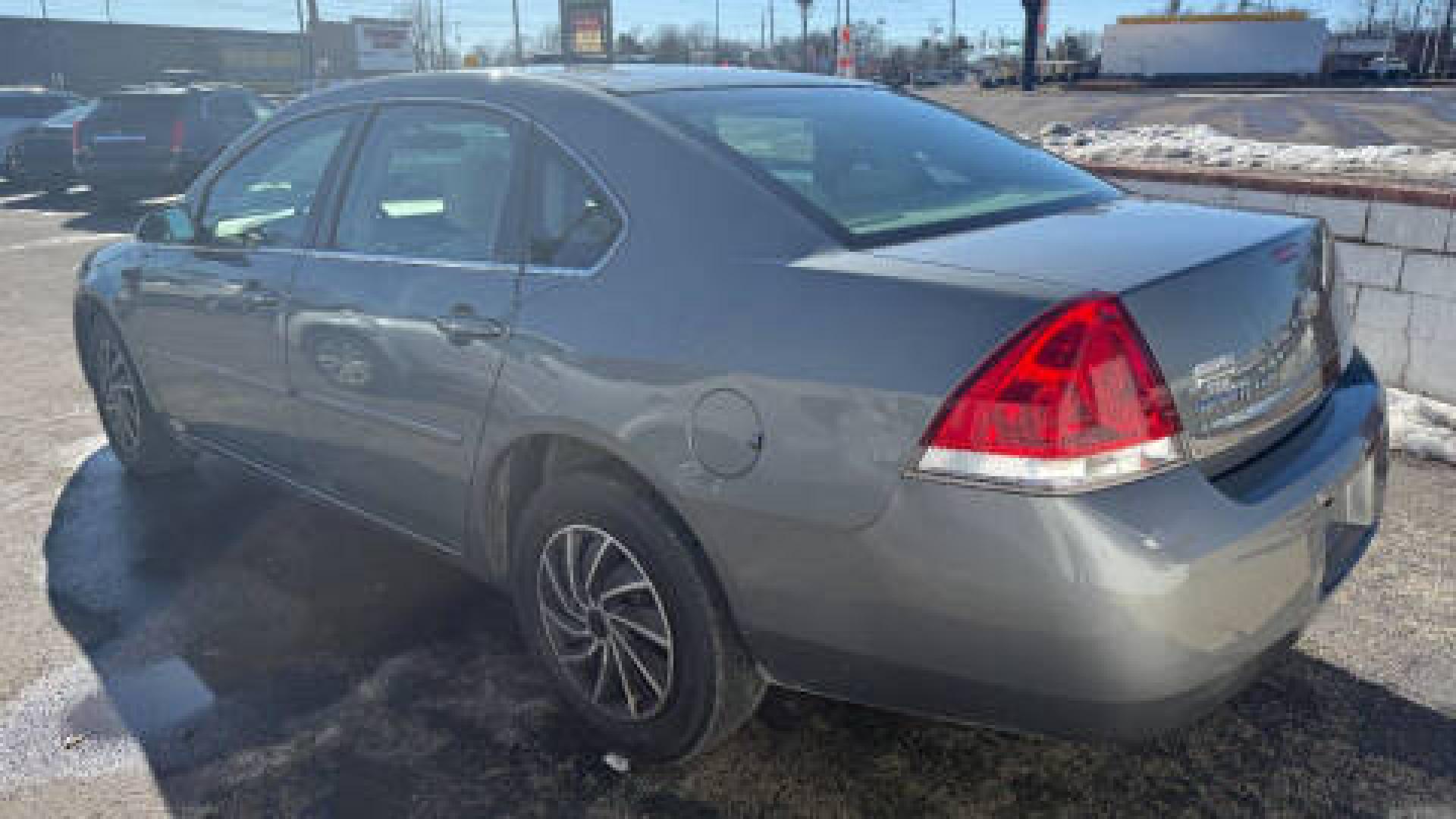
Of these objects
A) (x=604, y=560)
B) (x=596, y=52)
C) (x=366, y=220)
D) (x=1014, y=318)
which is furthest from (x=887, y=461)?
(x=596, y=52)

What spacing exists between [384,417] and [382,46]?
6673 cm

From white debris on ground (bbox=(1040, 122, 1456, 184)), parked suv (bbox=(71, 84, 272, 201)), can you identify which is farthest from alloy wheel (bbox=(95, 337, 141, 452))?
parked suv (bbox=(71, 84, 272, 201))

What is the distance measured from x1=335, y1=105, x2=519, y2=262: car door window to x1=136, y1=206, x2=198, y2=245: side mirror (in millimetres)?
1034

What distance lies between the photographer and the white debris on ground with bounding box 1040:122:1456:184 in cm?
815

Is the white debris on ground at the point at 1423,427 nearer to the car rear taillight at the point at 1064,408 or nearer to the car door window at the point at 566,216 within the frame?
the car rear taillight at the point at 1064,408

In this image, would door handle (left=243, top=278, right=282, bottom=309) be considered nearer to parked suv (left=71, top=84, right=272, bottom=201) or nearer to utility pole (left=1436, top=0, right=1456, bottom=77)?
parked suv (left=71, top=84, right=272, bottom=201)

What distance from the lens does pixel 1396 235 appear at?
16.9 ft

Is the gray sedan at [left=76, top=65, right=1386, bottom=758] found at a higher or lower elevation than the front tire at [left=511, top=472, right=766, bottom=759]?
higher

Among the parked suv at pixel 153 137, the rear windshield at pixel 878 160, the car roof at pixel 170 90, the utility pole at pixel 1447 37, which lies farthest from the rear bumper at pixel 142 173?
the utility pole at pixel 1447 37

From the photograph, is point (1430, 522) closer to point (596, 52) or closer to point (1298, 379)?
point (1298, 379)

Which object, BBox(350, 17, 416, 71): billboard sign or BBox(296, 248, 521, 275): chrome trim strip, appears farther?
BBox(350, 17, 416, 71): billboard sign

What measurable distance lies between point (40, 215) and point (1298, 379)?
1626 cm

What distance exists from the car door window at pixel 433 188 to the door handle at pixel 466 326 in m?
0.15

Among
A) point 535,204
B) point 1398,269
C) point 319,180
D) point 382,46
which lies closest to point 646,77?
point 535,204
